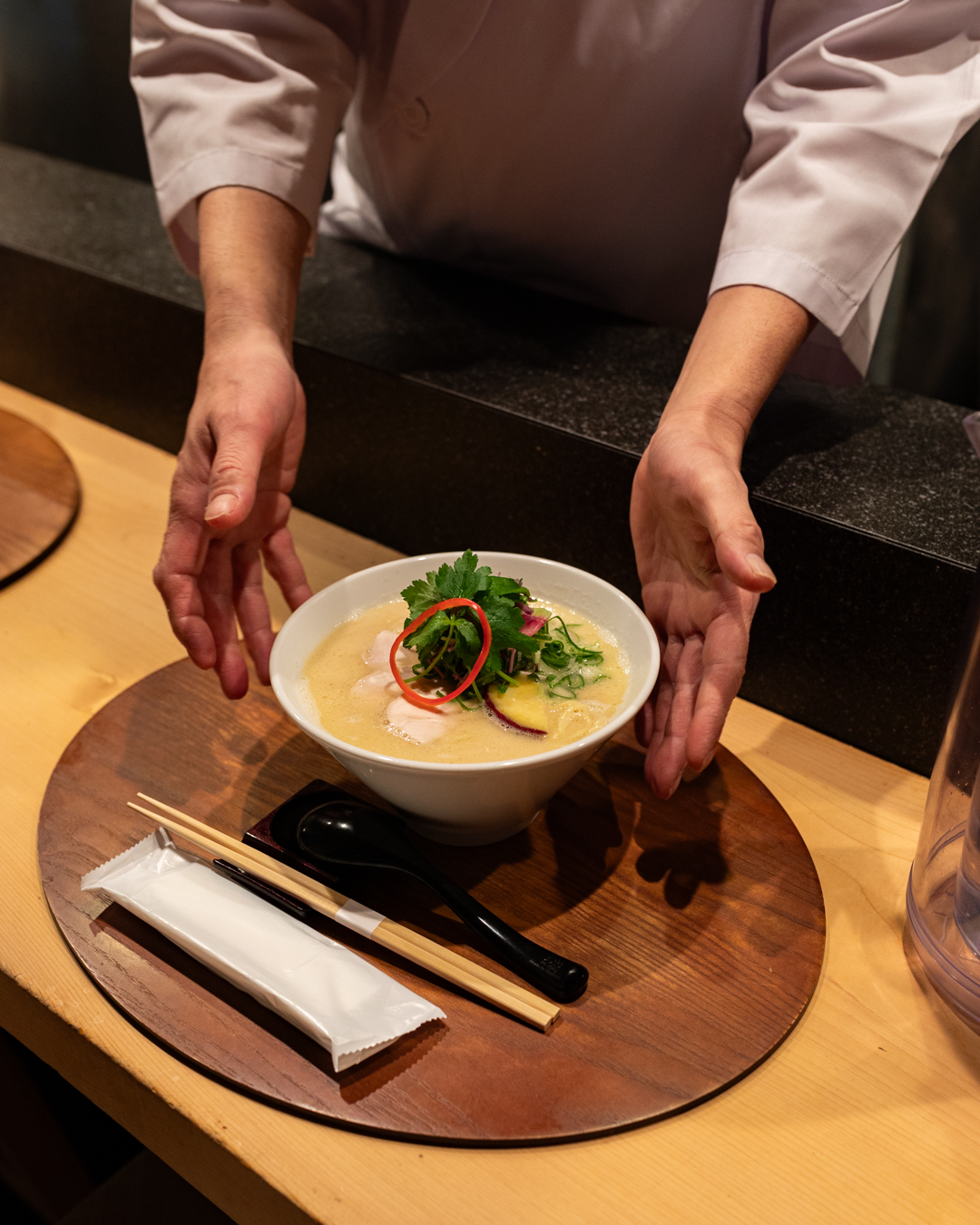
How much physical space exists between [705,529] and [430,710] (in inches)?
11.6

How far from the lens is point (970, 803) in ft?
2.70

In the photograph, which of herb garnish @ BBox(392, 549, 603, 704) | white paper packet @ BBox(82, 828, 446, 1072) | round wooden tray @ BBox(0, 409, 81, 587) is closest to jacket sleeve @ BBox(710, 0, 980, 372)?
herb garnish @ BBox(392, 549, 603, 704)

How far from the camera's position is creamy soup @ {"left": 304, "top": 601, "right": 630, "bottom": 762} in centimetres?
87

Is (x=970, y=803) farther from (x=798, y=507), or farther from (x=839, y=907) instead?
(x=798, y=507)

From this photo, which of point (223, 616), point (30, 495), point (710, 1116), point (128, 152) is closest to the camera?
point (710, 1116)

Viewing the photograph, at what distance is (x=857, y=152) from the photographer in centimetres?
107

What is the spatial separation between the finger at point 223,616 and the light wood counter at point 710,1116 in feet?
0.72

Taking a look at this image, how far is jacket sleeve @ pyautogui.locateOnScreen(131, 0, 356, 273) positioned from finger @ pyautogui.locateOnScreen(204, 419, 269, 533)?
44cm

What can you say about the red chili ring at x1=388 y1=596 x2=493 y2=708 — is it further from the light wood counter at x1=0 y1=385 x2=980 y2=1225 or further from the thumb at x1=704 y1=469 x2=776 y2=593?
the light wood counter at x1=0 y1=385 x2=980 y2=1225

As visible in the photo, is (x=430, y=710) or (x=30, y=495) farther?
(x=30, y=495)

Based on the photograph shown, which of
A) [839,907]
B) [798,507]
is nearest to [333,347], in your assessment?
[798,507]

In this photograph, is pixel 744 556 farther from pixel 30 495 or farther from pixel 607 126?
pixel 30 495

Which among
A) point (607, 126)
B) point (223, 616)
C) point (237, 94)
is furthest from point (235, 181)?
point (223, 616)

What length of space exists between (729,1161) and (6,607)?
1076mm
